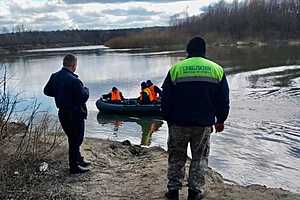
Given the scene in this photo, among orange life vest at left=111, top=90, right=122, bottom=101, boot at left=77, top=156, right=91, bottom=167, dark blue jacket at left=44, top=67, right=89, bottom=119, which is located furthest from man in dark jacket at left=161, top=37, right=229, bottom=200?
orange life vest at left=111, top=90, right=122, bottom=101

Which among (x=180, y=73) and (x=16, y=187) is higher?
(x=180, y=73)

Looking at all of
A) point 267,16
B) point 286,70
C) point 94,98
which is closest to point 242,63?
point 286,70

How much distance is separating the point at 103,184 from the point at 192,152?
1.67 metres

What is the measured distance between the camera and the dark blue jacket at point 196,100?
550 cm

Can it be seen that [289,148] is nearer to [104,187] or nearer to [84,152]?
[84,152]

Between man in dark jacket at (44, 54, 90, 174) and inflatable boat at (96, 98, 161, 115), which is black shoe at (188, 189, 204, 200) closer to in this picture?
man in dark jacket at (44, 54, 90, 174)

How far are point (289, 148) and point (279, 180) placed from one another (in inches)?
116

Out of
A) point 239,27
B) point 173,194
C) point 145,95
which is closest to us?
point 173,194

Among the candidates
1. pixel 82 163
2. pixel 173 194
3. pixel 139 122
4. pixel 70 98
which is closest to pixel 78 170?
pixel 82 163

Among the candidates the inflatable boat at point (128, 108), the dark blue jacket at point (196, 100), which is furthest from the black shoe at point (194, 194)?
the inflatable boat at point (128, 108)

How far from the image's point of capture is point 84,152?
9055mm

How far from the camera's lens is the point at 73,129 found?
7.02 metres

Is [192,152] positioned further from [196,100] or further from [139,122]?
[139,122]

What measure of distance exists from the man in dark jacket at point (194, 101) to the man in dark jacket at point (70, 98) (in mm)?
1711
